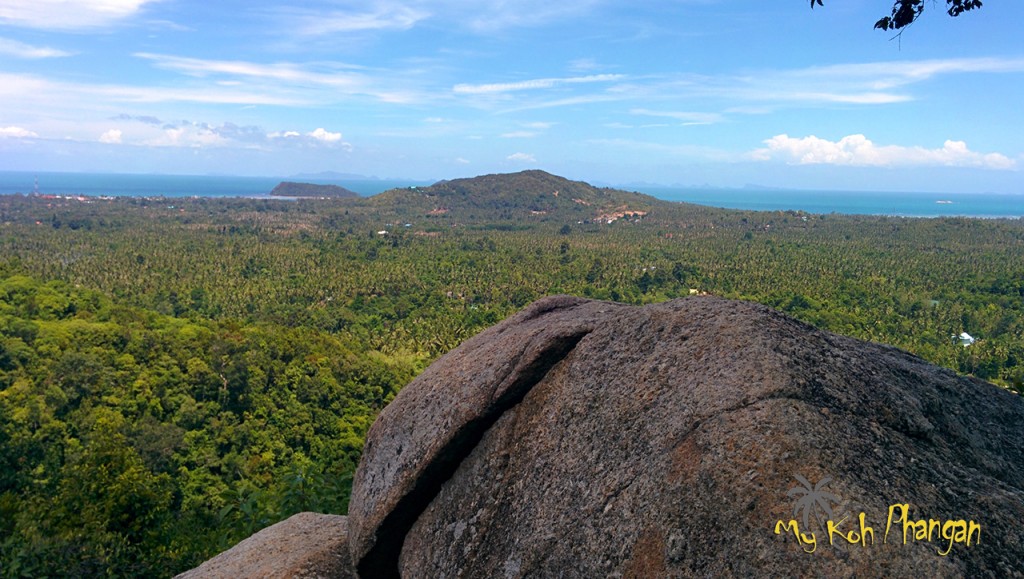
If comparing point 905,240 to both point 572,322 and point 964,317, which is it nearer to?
point 964,317

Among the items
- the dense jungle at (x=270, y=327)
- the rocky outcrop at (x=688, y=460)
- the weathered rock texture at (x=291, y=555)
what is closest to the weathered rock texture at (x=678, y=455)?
the rocky outcrop at (x=688, y=460)

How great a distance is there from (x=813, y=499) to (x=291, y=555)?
5.38 metres

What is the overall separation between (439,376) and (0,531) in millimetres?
10392

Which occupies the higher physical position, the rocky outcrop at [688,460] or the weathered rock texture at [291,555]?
the rocky outcrop at [688,460]

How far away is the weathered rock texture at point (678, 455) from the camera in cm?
388

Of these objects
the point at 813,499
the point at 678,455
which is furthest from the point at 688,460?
the point at 813,499

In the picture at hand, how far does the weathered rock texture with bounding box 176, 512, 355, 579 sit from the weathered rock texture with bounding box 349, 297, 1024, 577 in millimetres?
494

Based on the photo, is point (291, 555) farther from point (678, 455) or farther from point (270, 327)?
point (270, 327)

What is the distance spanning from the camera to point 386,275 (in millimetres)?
98625

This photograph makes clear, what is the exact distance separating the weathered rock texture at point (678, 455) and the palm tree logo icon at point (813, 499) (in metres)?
0.02

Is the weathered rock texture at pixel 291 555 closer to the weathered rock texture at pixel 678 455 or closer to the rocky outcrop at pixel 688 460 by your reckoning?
the rocky outcrop at pixel 688 460

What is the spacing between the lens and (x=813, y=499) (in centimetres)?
384

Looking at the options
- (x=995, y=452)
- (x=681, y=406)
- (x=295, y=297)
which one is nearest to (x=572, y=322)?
(x=681, y=406)

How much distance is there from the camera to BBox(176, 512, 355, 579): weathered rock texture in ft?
22.2
